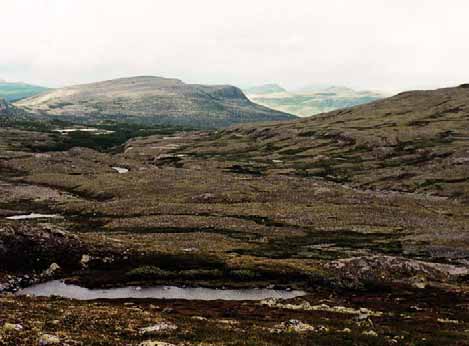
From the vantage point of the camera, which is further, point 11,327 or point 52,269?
point 52,269

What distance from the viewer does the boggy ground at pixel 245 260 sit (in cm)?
3484

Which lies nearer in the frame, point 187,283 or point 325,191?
point 187,283

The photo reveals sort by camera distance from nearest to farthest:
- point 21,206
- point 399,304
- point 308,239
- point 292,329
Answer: point 292,329 < point 399,304 < point 308,239 < point 21,206

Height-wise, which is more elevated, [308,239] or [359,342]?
[359,342]

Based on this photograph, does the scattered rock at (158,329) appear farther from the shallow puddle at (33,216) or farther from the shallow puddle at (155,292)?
the shallow puddle at (33,216)

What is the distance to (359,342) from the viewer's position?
32.7m

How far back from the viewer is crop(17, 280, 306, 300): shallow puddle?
5253cm

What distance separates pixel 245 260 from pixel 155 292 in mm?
17093

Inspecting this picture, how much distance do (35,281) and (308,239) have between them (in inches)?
2237

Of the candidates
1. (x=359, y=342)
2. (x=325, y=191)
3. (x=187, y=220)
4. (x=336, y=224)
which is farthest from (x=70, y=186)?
(x=359, y=342)

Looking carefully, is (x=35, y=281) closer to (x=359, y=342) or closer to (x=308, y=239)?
(x=359, y=342)

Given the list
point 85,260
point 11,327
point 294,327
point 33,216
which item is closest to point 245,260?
point 85,260

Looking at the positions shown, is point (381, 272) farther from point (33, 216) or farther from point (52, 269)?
point (33, 216)

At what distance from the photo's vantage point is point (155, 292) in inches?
2189
